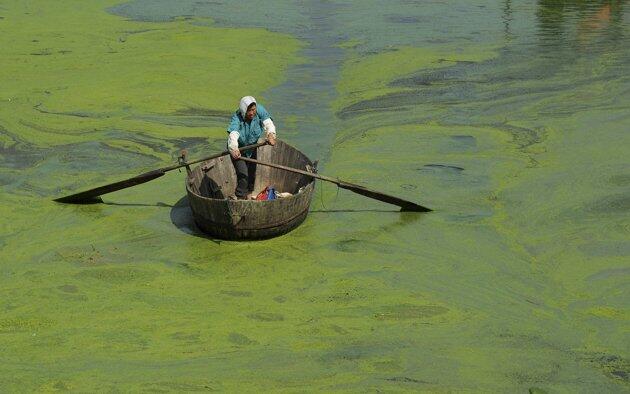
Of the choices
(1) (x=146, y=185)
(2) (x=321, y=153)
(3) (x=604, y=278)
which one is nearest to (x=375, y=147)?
(2) (x=321, y=153)

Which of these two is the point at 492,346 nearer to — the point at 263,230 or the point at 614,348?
the point at 614,348

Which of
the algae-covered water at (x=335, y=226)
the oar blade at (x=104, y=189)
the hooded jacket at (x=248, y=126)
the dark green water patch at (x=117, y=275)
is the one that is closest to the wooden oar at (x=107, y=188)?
the oar blade at (x=104, y=189)

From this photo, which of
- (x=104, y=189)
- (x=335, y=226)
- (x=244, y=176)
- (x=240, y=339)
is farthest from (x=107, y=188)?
(x=240, y=339)

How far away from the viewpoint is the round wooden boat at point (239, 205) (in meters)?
6.37

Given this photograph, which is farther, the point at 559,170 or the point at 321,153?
the point at 321,153

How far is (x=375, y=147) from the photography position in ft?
29.6

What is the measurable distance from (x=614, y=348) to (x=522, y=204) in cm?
247

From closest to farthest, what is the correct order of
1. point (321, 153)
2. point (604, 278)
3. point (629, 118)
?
point (604, 278) → point (321, 153) → point (629, 118)

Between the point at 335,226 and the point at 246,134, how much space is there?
104 centimetres

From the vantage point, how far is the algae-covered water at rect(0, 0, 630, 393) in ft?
16.2

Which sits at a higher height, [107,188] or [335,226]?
[107,188]

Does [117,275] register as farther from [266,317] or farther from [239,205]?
[266,317]

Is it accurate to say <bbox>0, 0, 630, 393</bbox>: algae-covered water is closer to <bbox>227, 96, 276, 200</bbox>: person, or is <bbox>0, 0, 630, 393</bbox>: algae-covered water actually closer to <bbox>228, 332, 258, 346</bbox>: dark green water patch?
<bbox>228, 332, 258, 346</bbox>: dark green water patch

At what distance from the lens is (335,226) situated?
274 inches
